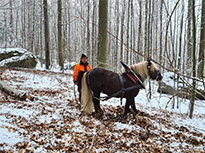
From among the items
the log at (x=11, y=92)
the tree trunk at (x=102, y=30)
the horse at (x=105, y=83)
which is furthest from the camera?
the tree trunk at (x=102, y=30)

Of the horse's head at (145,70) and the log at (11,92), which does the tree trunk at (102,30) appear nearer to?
the horse's head at (145,70)

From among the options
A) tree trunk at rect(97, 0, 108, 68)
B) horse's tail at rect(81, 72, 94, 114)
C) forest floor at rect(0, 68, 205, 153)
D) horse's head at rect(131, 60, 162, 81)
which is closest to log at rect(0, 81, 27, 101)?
forest floor at rect(0, 68, 205, 153)

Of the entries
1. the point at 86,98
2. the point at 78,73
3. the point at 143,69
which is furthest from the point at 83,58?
the point at 143,69

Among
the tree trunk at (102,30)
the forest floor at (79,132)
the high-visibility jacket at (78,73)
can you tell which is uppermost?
the tree trunk at (102,30)

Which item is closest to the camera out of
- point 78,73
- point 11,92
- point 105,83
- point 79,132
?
point 79,132

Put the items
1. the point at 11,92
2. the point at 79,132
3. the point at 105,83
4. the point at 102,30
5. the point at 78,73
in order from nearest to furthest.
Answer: the point at 79,132
the point at 11,92
the point at 105,83
the point at 78,73
the point at 102,30

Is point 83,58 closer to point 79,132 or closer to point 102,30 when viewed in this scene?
point 102,30

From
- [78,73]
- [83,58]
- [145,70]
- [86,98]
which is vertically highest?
[83,58]

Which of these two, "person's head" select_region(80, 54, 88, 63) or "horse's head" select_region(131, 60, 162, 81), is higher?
"person's head" select_region(80, 54, 88, 63)

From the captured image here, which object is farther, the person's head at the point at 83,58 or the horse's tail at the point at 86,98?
the person's head at the point at 83,58

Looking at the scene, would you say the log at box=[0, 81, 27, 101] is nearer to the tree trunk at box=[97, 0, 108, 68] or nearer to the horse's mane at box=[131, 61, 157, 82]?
the tree trunk at box=[97, 0, 108, 68]

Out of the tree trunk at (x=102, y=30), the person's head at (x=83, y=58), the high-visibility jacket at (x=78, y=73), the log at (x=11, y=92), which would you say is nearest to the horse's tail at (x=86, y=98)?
the high-visibility jacket at (x=78, y=73)

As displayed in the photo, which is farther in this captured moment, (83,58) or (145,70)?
(83,58)

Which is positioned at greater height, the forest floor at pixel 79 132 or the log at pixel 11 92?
the log at pixel 11 92
